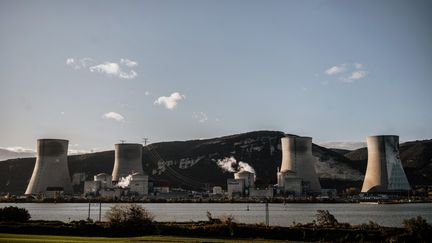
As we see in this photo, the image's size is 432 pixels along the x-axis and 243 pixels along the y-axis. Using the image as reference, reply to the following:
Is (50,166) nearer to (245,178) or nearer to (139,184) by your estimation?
(139,184)

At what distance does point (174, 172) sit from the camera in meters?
115

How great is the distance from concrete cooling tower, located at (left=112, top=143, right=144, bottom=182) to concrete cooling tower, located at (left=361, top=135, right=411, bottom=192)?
3028cm

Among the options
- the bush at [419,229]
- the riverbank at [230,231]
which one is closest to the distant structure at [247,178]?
the riverbank at [230,231]

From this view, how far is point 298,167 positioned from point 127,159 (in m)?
23.5

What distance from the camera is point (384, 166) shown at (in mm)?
59781

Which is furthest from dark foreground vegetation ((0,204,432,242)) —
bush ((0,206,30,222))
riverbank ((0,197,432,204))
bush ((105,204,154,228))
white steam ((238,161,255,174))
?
white steam ((238,161,255,174))

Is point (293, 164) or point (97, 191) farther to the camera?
point (97, 191)

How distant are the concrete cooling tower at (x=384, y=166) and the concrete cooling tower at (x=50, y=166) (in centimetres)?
3717

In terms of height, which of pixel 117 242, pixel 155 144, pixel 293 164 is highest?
pixel 155 144

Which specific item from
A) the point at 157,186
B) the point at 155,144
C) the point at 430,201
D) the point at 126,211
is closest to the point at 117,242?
the point at 126,211

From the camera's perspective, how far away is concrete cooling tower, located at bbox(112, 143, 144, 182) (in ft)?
225

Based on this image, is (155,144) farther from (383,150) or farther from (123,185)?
(383,150)

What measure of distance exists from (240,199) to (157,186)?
19.3 m

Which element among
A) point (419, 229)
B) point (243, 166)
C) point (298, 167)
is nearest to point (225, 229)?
point (419, 229)
